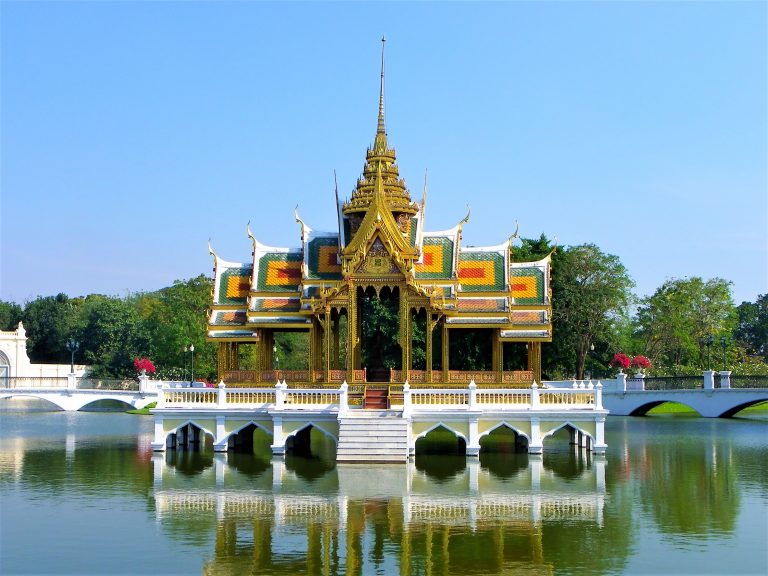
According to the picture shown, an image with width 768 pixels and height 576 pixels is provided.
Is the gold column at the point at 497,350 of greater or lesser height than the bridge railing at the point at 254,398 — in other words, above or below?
above

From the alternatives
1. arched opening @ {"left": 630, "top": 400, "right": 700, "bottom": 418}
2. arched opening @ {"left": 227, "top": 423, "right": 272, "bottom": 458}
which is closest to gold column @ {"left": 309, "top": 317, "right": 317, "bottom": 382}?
arched opening @ {"left": 227, "top": 423, "right": 272, "bottom": 458}

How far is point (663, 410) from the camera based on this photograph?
179ft

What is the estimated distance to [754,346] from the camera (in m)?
81.1

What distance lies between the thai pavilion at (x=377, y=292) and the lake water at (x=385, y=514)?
8.83 feet

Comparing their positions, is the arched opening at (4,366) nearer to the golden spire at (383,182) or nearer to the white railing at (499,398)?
the golden spire at (383,182)

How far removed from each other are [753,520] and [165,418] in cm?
1491

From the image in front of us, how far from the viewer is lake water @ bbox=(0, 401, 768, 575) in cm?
1291

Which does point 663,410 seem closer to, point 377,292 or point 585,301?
point 585,301

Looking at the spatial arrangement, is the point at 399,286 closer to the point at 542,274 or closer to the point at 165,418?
the point at 542,274

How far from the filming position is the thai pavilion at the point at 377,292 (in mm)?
25781

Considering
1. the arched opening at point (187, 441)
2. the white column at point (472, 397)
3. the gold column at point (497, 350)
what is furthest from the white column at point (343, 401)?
the arched opening at point (187, 441)

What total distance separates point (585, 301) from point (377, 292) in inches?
1139

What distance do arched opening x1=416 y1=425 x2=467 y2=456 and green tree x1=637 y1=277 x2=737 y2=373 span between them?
31372mm

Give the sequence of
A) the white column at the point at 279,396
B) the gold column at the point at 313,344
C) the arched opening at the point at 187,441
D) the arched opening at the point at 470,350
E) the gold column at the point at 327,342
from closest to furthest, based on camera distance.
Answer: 1. the white column at the point at 279,396
2. the gold column at the point at 327,342
3. the gold column at the point at 313,344
4. the arched opening at the point at 187,441
5. the arched opening at the point at 470,350
